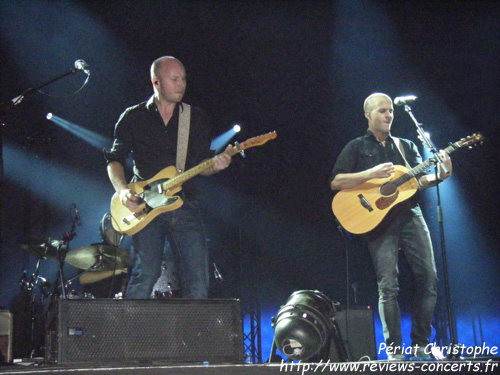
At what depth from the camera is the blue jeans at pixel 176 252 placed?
349cm

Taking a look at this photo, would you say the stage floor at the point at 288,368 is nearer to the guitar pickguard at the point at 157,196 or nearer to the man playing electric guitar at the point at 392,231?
the man playing electric guitar at the point at 392,231

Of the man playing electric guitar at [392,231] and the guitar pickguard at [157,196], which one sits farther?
the man playing electric guitar at [392,231]

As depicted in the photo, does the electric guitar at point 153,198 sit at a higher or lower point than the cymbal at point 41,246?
lower

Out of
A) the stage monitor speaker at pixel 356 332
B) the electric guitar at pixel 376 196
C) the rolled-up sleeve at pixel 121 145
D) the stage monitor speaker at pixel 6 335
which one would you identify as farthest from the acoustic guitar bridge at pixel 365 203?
the stage monitor speaker at pixel 6 335

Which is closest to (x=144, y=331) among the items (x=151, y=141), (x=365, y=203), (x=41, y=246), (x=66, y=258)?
(x=151, y=141)

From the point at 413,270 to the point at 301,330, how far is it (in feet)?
4.12

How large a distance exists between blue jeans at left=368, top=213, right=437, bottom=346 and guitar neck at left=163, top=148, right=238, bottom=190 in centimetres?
146

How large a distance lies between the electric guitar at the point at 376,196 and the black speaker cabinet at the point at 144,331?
1.69 meters

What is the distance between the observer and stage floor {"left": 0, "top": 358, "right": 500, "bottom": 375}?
2.48m

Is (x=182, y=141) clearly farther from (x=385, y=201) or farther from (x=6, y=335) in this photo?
(x=6, y=335)

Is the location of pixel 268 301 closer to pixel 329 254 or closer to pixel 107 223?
pixel 329 254

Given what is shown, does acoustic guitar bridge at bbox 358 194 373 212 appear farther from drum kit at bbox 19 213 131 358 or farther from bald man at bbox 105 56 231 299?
drum kit at bbox 19 213 131 358

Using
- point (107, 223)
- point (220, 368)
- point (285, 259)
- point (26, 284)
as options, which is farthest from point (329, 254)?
point (220, 368)

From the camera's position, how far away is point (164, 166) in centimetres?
383
